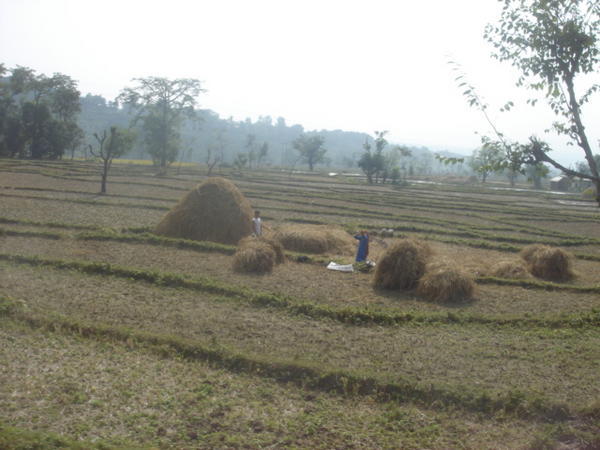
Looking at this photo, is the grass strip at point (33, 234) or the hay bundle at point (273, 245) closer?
the hay bundle at point (273, 245)

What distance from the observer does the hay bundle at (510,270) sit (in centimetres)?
1281

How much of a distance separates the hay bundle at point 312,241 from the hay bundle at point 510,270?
14.3 ft

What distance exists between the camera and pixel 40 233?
14.3 metres

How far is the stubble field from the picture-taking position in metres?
5.43

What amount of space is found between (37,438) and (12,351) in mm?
2552

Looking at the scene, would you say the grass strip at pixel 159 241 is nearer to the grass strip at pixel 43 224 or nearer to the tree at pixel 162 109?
the grass strip at pixel 43 224

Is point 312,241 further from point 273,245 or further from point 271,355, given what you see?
point 271,355

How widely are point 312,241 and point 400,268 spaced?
4.26m

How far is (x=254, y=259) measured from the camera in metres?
11.9

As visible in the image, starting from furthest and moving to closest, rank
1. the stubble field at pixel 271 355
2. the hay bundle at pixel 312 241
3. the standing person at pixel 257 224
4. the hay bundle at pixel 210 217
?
the hay bundle at pixel 210 217
the hay bundle at pixel 312 241
the standing person at pixel 257 224
the stubble field at pixel 271 355

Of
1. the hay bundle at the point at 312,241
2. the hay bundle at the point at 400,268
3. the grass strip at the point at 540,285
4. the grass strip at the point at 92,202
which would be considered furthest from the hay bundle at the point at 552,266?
the grass strip at the point at 92,202

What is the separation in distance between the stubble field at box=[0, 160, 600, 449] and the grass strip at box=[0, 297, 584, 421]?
2cm

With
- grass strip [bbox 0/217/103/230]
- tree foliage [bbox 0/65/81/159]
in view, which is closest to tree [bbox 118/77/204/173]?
tree foliage [bbox 0/65/81/159]

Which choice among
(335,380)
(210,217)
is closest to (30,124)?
(210,217)
